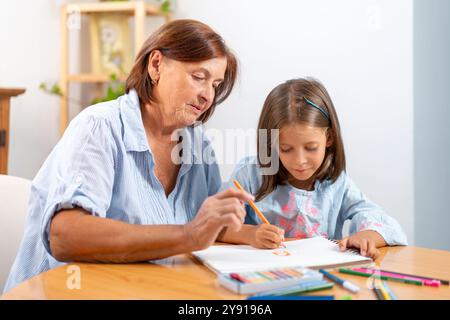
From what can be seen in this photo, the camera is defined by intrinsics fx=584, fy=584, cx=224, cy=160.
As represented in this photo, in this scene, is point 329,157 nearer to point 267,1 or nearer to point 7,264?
point 7,264

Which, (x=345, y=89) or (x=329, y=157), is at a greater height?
(x=345, y=89)

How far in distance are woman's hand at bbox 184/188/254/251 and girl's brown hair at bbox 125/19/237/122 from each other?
0.45 meters

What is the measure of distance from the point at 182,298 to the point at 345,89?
1.87 metres

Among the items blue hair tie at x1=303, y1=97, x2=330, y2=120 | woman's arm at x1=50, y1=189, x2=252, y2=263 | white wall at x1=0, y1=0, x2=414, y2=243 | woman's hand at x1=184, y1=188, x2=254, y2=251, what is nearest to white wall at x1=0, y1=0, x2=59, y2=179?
Answer: white wall at x1=0, y1=0, x2=414, y2=243

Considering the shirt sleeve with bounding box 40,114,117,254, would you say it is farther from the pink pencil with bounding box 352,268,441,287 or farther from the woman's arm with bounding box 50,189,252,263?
the pink pencil with bounding box 352,268,441,287

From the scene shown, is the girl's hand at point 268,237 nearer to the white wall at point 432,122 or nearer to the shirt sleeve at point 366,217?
the shirt sleeve at point 366,217

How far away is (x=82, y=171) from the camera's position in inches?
44.3

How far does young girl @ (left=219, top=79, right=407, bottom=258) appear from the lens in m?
1.54

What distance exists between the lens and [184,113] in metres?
1.35

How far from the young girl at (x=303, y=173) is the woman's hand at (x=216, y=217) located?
55cm

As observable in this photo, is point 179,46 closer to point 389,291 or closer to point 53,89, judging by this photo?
point 389,291
